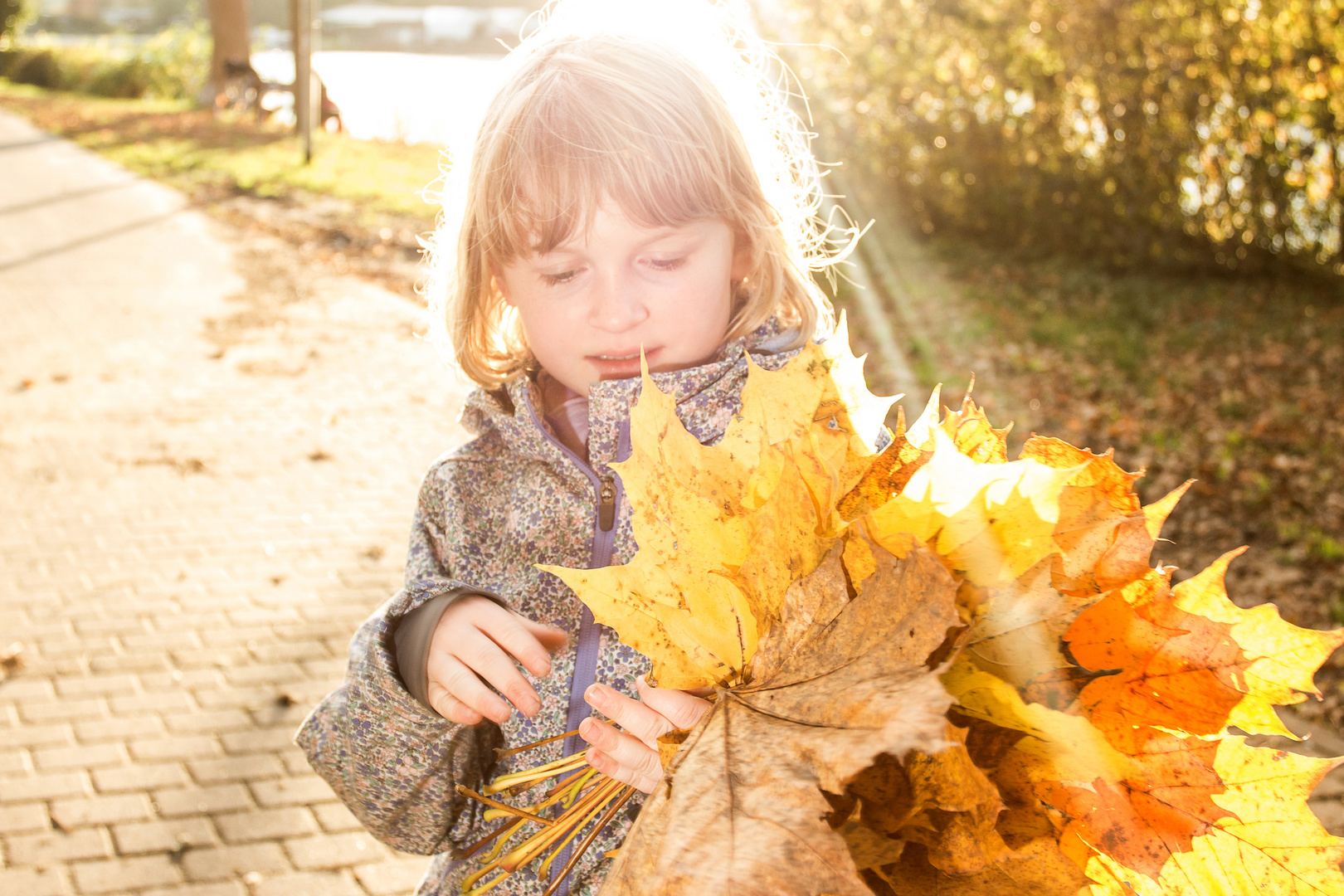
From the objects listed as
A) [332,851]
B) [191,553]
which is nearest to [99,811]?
[332,851]

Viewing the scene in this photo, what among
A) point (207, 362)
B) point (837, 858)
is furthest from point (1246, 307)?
point (837, 858)

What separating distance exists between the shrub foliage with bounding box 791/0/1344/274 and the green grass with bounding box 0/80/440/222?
17.3ft

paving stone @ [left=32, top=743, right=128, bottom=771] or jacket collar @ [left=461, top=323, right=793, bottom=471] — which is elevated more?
jacket collar @ [left=461, top=323, right=793, bottom=471]

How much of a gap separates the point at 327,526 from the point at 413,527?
3702 mm

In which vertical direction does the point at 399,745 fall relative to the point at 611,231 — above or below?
below

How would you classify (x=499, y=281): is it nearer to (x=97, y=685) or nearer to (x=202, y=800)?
(x=202, y=800)

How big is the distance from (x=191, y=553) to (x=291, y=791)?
1856mm

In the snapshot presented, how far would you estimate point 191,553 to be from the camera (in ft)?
15.8

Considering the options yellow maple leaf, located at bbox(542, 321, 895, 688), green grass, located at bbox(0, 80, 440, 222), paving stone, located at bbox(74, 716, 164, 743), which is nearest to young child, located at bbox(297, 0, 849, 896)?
yellow maple leaf, located at bbox(542, 321, 895, 688)

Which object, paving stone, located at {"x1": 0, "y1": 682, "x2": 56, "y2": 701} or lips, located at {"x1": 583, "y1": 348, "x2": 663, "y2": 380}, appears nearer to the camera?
lips, located at {"x1": 583, "y1": 348, "x2": 663, "y2": 380}

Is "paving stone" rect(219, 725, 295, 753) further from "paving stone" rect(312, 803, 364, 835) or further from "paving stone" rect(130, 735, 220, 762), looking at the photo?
"paving stone" rect(312, 803, 364, 835)

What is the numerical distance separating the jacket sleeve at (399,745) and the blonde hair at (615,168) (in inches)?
18.5

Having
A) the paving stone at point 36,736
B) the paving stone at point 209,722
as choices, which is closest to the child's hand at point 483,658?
the paving stone at point 209,722

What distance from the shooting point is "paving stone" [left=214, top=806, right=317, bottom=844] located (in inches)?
123
